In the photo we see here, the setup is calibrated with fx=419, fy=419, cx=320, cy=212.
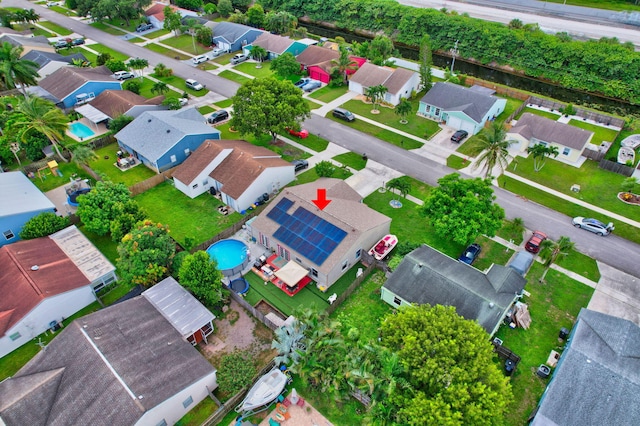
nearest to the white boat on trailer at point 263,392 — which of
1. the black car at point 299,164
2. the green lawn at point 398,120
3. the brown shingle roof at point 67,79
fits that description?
the black car at point 299,164

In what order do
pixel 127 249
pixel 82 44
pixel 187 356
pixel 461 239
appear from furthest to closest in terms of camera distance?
pixel 82 44 < pixel 461 239 < pixel 127 249 < pixel 187 356

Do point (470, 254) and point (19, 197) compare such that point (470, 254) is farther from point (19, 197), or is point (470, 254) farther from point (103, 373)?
point (19, 197)

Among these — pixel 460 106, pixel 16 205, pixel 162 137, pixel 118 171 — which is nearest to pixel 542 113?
pixel 460 106

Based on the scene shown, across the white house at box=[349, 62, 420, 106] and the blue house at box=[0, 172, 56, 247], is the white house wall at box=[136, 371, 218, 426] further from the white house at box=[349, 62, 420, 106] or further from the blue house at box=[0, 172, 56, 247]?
the white house at box=[349, 62, 420, 106]

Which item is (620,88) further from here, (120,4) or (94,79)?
(120,4)

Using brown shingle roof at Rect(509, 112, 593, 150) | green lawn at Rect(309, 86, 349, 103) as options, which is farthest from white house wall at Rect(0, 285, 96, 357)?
brown shingle roof at Rect(509, 112, 593, 150)

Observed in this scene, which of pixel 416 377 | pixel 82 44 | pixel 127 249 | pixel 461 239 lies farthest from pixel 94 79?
pixel 416 377
